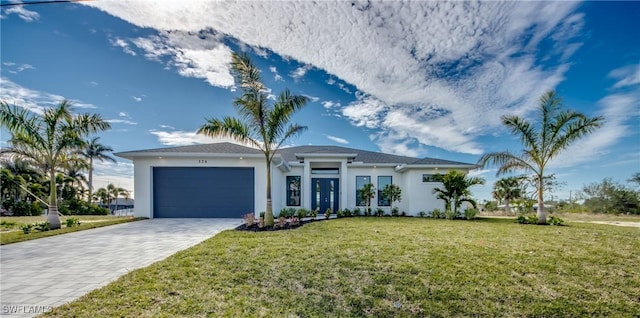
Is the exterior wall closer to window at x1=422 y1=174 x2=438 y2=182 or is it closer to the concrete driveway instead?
the concrete driveway

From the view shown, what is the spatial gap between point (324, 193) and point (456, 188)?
292 inches

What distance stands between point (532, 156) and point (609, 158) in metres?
4.90

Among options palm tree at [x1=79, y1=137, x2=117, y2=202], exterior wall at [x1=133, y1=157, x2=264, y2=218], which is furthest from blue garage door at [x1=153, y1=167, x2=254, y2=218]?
palm tree at [x1=79, y1=137, x2=117, y2=202]

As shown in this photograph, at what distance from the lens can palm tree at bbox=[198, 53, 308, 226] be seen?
9.05 m

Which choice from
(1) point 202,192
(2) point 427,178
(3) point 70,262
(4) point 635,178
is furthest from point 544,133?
(3) point 70,262

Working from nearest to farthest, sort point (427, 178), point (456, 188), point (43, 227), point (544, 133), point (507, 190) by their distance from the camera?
point (43, 227), point (544, 133), point (456, 188), point (427, 178), point (507, 190)

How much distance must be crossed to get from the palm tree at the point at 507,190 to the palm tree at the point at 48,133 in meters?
28.2

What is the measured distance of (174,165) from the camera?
13.1 meters

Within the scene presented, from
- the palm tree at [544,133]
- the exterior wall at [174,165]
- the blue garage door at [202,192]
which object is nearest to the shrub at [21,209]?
the exterior wall at [174,165]

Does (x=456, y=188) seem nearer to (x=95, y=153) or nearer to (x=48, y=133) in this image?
(x=48, y=133)

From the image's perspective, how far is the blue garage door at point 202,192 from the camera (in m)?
13.0

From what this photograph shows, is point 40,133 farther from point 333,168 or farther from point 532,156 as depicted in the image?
point 532,156

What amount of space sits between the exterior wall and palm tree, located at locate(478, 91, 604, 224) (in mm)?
11681

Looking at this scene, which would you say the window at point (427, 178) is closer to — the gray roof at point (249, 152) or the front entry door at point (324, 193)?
the gray roof at point (249, 152)
